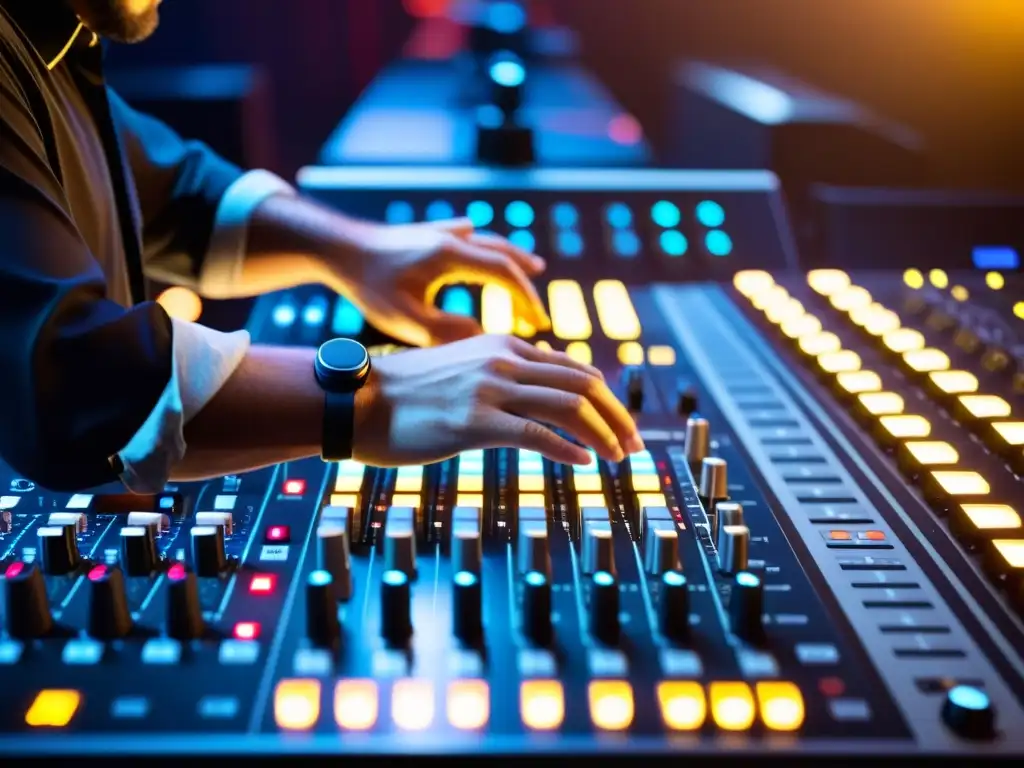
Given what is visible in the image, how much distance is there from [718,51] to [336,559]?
7.16 ft

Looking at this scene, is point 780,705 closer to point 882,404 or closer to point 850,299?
point 882,404

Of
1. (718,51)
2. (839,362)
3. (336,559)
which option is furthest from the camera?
(718,51)

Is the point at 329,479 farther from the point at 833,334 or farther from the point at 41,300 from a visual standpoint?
the point at 833,334

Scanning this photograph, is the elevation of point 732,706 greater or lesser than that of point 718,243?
lesser

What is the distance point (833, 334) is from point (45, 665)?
0.80 metres

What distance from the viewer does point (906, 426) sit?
814 mm

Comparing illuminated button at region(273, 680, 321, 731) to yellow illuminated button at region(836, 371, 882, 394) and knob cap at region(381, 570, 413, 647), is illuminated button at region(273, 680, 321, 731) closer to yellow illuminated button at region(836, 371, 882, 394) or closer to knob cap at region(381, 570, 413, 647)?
knob cap at region(381, 570, 413, 647)

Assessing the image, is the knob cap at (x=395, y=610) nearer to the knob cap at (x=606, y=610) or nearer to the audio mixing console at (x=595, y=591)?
the audio mixing console at (x=595, y=591)

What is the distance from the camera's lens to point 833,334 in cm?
102

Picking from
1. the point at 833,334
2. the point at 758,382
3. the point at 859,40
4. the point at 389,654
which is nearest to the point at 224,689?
the point at 389,654

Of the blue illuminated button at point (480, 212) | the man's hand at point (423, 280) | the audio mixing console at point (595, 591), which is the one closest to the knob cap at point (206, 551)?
the audio mixing console at point (595, 591)

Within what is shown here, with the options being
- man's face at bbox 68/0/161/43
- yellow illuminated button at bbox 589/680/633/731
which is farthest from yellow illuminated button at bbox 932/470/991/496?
man's face at bbox 68/0/161/43

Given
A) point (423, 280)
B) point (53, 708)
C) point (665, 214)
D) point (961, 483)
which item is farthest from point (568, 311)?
point (53, 708)

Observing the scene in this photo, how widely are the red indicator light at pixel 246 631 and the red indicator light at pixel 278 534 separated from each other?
10 centimetres
